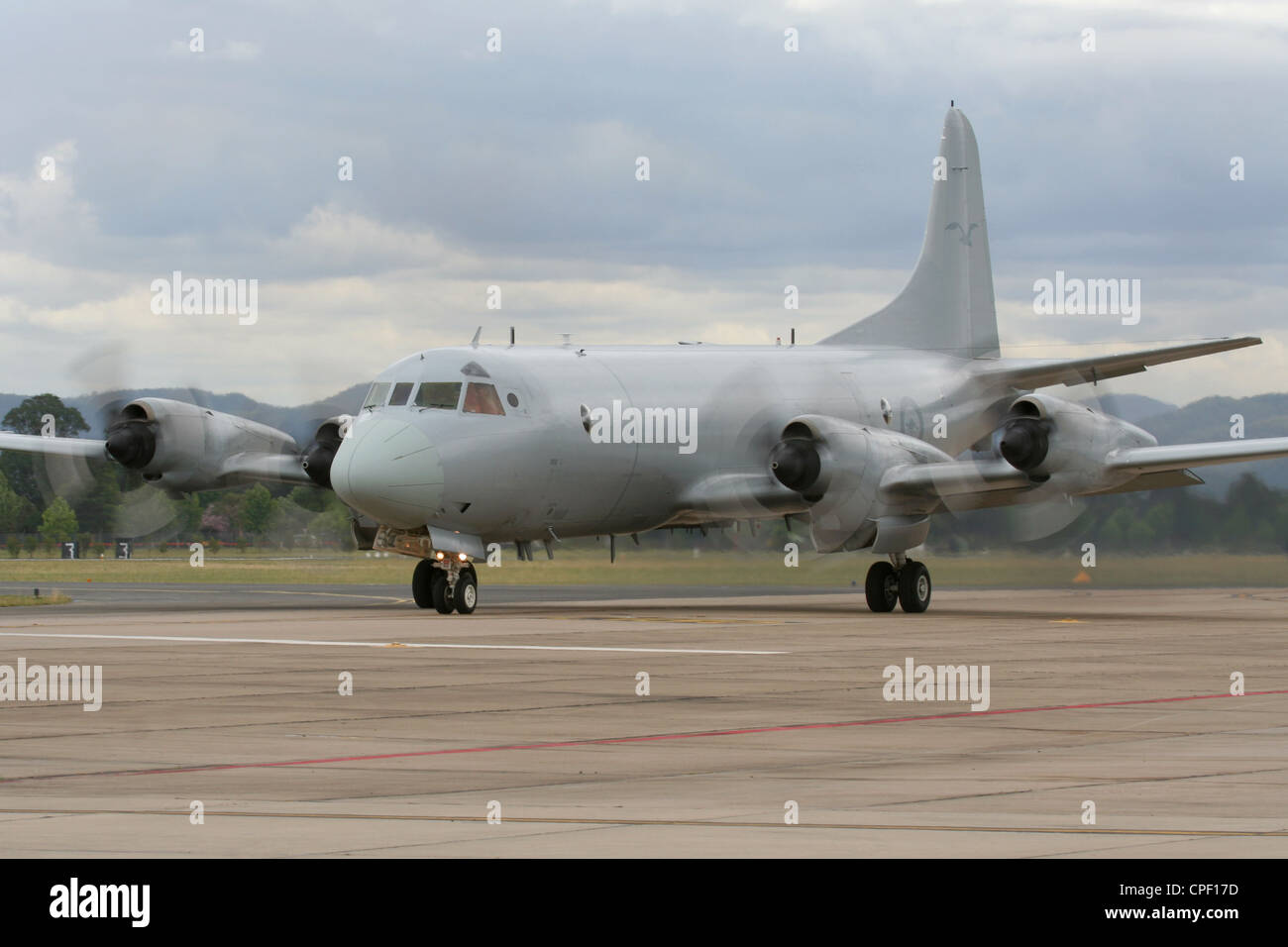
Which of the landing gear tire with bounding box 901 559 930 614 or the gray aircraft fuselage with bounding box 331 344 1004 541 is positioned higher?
the gray aircraft fuselage with bounding box 331 344 1004 541

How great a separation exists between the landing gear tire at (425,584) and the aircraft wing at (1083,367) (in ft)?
40.5

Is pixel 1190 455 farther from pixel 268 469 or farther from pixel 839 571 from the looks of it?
pixel 268 469

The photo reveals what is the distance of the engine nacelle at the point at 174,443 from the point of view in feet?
111

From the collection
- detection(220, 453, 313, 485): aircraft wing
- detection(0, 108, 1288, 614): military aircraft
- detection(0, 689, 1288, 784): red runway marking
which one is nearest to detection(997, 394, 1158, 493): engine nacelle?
detection(0, 108, 1288, 614): military aircraft

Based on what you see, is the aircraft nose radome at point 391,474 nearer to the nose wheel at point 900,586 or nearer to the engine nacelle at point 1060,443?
the nose wheel at point 900,586

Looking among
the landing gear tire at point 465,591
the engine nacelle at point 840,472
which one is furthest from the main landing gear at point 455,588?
the engine nacelle at point 840,472

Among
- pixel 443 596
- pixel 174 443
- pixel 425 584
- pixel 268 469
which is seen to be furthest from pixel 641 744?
pixel 174 443

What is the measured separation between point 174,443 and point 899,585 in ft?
45.1

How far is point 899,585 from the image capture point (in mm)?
31516

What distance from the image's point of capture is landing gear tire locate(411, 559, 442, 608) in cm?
3014

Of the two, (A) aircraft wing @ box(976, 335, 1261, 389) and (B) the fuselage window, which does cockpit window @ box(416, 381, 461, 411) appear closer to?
(B) the fuselage window

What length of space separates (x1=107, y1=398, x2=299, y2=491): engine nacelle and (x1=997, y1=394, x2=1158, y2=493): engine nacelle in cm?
1462
